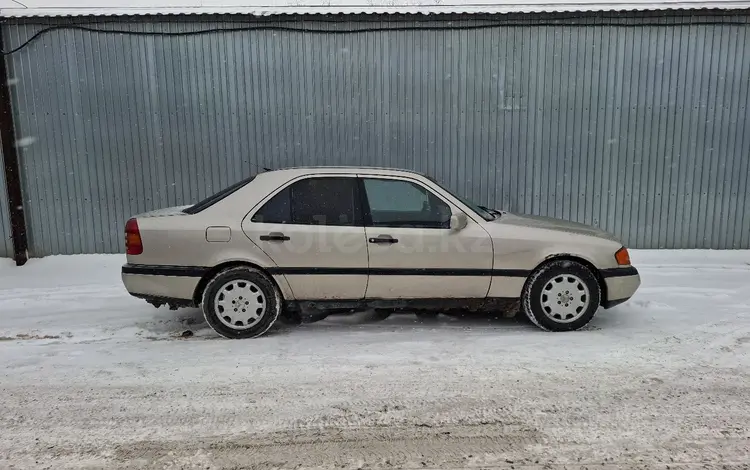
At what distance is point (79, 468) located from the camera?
2.38 metres

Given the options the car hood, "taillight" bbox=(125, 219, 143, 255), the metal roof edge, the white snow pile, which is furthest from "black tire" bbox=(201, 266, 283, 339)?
the metal roof edge

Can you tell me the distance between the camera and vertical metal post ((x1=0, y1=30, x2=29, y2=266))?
6.58 meters

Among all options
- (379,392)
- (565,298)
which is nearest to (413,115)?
(565,298)

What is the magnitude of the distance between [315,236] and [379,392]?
5.01ft

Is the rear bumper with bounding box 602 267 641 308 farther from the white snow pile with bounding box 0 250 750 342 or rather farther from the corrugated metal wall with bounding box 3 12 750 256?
the corrugated metal wall with bounding box 3 12 750 256

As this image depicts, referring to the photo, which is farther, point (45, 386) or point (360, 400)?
point (45, 386)

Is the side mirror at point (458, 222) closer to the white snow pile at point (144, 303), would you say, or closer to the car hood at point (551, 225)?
the car hood at point (551, 225)

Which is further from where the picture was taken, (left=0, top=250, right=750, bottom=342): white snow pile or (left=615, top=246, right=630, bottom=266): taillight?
(left=0, top=250, right=750, bottom=342): white snow pile

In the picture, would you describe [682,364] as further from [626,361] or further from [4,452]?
[4,452]

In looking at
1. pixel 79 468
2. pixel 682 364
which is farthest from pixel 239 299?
pixel 682 364

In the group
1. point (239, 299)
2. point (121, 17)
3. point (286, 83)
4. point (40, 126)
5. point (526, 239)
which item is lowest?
point (239, 299)

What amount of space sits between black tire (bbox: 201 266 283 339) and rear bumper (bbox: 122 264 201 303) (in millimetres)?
153

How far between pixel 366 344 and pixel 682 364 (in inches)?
95.0

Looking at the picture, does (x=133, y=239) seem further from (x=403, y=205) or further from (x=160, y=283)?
(x=403, y=205)
